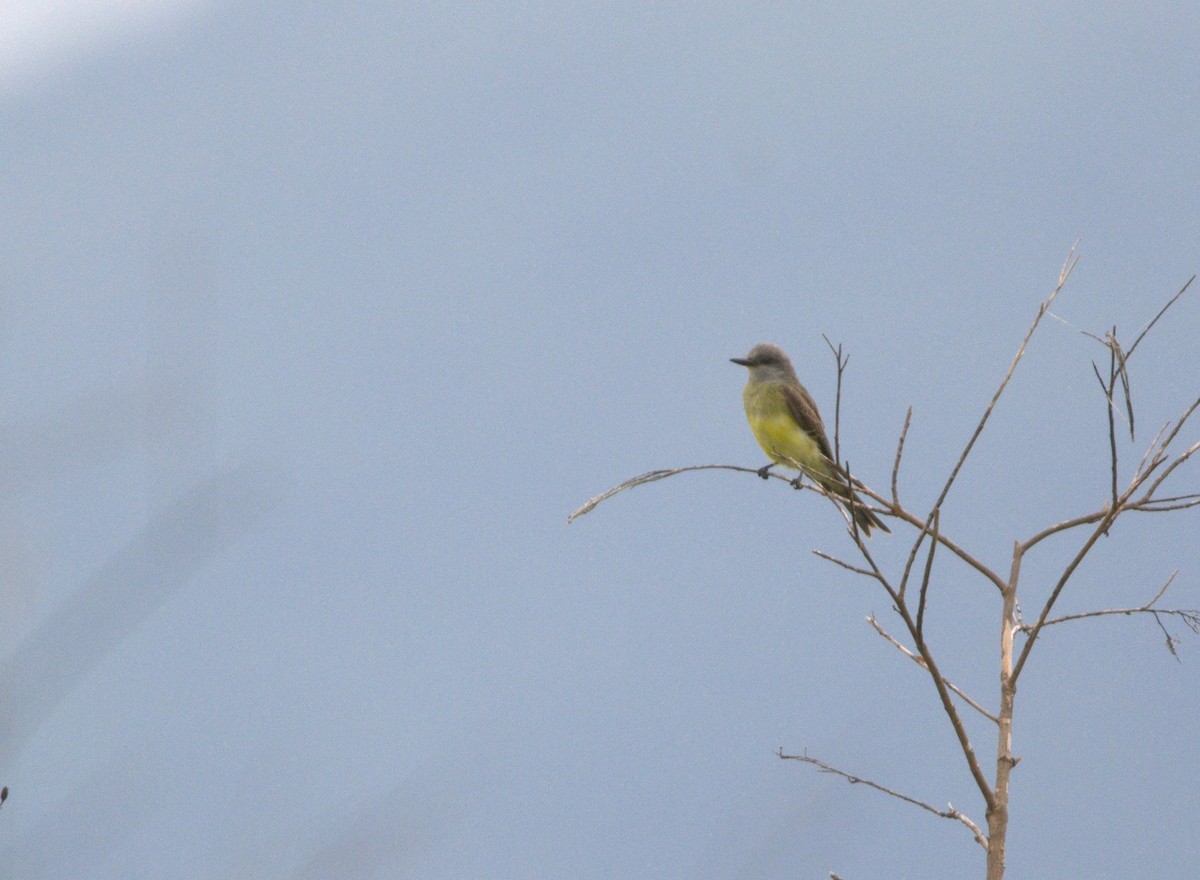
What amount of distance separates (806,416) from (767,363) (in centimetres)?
70

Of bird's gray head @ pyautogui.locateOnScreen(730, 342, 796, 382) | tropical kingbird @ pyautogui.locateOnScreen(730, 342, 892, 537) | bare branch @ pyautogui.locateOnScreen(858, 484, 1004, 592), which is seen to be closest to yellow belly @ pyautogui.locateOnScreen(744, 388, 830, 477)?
tropical kingbird @ pyautogui.locateOnScreen(730, 342, 892, 537)

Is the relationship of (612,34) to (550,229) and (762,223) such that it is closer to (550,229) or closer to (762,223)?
(762,223)

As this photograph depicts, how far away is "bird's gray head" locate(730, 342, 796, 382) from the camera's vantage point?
24.2ft

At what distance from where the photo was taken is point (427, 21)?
160 m

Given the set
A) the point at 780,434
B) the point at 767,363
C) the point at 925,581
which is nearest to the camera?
the point at 925,581

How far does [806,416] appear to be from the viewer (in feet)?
22.7

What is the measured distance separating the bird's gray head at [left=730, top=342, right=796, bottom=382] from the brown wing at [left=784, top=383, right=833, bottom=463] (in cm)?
29

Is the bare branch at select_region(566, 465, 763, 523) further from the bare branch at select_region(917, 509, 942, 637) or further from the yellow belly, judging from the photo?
the yellow belly

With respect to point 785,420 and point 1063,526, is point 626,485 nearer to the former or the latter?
point 1063,526

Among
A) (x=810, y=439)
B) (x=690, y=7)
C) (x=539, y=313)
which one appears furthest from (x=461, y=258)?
(x=810, y=439)

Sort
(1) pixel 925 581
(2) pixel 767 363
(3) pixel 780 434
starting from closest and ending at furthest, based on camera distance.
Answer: (1) pixel 925 581 < (3) pixel 780 434 < (2) pixel 767 363

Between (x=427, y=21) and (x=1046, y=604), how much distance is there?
16878cm

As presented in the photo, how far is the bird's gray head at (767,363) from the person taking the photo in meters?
7.39

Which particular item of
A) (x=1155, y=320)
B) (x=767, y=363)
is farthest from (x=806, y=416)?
(x=1155, y=320)
